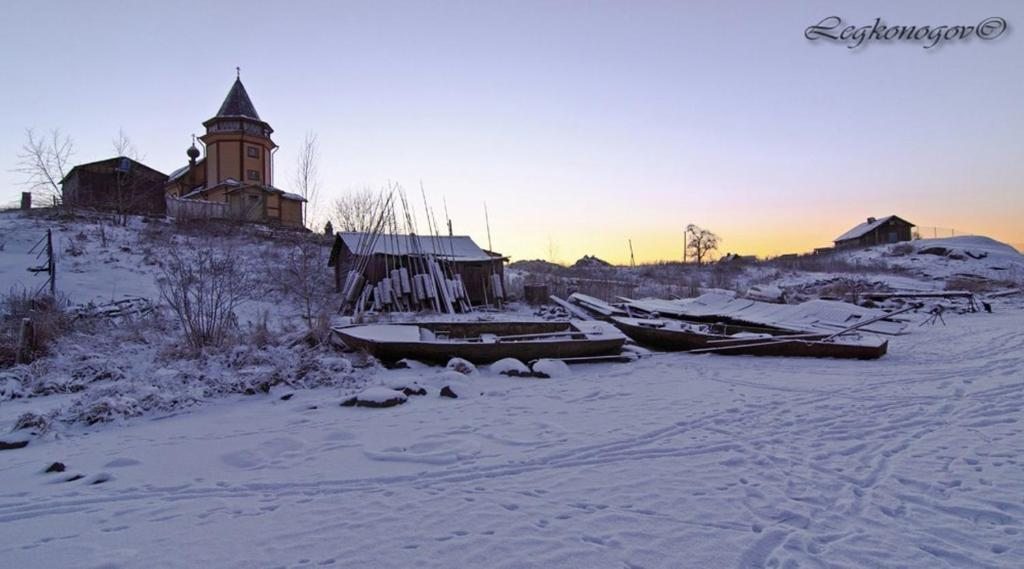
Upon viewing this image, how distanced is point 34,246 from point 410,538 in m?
21.4

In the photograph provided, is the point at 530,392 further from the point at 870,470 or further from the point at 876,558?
the point at 876,558

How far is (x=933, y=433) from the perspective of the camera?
15.1ft

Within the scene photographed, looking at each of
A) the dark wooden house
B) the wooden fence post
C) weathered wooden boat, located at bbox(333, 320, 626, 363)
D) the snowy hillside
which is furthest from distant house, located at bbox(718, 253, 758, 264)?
the wooden fence post

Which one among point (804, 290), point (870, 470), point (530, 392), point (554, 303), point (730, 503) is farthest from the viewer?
point (804, 290)

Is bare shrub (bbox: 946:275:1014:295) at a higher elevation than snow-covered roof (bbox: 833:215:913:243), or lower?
lower

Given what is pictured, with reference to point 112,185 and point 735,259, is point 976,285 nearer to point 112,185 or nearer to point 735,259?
point 735,259

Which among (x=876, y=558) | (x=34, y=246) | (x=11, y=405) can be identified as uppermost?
(x=34, y=246)

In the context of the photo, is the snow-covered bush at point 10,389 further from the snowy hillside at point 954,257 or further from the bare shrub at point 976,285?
the snowy hillside at point 954,257

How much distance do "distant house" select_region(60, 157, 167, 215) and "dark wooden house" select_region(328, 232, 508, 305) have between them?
42.1 ft

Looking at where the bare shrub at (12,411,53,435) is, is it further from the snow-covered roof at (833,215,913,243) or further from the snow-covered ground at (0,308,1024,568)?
the snow-covered roof at (833,215,913,243)

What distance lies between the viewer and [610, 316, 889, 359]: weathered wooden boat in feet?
30.4

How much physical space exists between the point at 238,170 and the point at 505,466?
33170mm

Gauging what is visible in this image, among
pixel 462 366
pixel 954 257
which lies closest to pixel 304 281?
pixel 462 366

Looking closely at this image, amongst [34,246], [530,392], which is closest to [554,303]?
[530,392]
